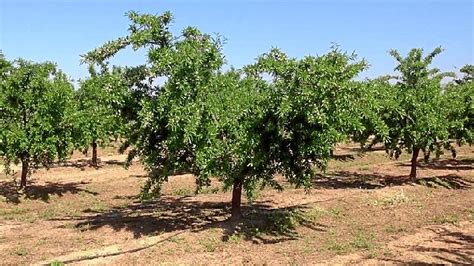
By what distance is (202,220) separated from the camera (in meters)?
18.0

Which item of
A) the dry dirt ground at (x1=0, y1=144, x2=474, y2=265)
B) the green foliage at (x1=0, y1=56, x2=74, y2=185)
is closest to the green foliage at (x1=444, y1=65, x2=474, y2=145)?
the dry dirt ground at (x1=0, y1=144, x2=474, y2=265)

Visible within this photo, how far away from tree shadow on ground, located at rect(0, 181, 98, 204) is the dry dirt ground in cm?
5

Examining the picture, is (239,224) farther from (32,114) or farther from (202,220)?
(32,114)

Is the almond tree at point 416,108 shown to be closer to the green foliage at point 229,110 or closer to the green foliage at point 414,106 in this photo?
the green foliage at point 414,106

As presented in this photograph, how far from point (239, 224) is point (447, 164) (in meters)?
24.9

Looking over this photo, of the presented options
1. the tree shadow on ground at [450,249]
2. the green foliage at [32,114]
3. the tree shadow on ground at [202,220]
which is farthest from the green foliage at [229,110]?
the green foliage at [32,114]

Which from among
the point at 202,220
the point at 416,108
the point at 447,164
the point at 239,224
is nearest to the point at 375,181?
the point at 416,108

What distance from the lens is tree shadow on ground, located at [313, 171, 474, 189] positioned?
83.6ft

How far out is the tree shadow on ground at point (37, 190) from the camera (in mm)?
22984

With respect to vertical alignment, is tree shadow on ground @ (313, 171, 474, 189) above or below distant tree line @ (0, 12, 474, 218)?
below

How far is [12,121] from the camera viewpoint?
21266 millimetres

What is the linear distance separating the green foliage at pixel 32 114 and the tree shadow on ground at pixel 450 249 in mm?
15082

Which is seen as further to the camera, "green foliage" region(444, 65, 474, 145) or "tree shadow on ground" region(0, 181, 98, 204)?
"green foliage" region(444, 65, 474, 145)

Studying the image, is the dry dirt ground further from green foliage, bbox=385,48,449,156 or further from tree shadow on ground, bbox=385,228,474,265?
green foliage, bbox=385,48,449,156
